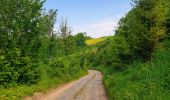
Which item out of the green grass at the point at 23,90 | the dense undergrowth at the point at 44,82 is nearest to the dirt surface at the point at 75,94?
the green grass at the point at 23,90

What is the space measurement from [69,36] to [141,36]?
59.8 m

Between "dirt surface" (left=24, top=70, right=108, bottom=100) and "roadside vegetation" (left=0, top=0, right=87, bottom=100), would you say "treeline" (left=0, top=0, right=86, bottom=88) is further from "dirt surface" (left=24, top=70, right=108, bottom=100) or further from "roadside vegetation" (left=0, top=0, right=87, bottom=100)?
"dirt surface" (left=24, top=70, right=108, bottom=100)

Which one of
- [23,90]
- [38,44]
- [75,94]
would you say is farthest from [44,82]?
[23,90]

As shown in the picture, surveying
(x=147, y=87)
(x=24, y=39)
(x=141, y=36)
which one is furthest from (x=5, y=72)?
(x=147, y=87)

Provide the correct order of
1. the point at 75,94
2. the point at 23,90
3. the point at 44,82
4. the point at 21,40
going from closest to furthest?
the point at 23,90
the point at 75,94
the point at 21,40
the point at 44,82

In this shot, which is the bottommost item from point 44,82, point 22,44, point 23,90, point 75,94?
point 75,94

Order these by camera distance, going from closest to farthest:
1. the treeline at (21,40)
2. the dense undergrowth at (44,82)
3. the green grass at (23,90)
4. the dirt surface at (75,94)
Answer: the green grass at (23,90)
the dense undergrowth at (44,82)
the dirt surface at (75,94)
the treeline at (21,40)

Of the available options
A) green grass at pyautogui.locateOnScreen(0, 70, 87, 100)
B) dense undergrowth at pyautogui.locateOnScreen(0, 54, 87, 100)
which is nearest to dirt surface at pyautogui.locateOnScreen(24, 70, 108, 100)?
green grass at pyautogui.locateOnScreen(0, 70, 87, 100)

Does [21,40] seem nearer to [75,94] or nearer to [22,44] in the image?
[22,44]

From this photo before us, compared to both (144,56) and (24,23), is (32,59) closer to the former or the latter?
(24,23)

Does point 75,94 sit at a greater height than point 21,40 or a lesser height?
lesser

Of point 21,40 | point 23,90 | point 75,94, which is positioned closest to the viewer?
point 23,90

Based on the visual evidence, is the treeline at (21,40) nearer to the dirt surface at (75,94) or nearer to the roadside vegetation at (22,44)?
the roadside vegetation at (22,44)

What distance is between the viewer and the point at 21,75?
35.9 meters
